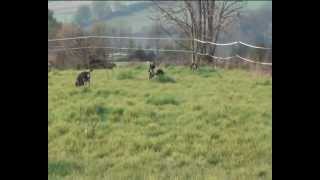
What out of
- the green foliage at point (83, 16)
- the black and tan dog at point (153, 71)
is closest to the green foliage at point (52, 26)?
the green foliage at point (83, 16)

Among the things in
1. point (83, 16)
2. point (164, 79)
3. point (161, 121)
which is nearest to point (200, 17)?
point (164, 79)

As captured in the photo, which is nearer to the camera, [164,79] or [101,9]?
[164,79]

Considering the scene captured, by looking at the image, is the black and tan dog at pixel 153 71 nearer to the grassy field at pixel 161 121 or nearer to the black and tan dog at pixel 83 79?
the grassy field at pixel 161 121

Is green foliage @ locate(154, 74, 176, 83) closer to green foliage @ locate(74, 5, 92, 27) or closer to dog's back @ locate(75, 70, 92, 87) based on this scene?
dog's back @ locate(75, 70, 92, 87)

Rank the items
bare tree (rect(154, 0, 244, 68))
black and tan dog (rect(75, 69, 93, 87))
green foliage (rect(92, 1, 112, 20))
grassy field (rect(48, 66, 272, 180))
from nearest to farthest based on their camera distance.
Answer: grassy field (rect(48, 66, 272, 180)) < bare tree (rect(154, 0, 244, 68)) < black and tan dog (rect(75, 69, 93, 87)) < green foliage (rect(92, 1, 112, 20))

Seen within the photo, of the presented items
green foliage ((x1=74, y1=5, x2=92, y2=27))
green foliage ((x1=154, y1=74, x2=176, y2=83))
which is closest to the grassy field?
green foliage ((x1=154, y1=74, x2=176, y2=83))

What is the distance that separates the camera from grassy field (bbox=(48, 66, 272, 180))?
1959 mm

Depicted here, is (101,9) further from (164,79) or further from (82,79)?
(164,79)

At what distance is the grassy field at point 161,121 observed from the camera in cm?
196

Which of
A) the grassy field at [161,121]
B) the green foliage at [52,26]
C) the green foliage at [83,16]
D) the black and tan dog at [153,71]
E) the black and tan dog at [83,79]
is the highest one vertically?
the green foliage at [83,16]

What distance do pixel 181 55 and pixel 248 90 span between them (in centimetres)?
47

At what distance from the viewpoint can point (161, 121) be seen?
2.31m
